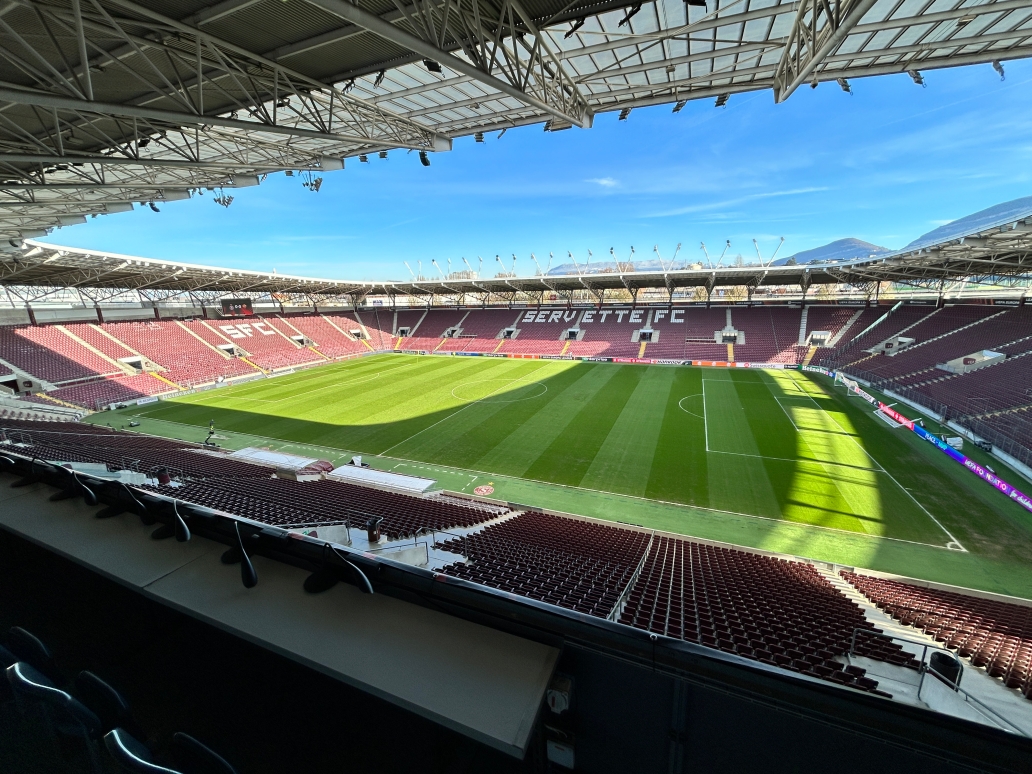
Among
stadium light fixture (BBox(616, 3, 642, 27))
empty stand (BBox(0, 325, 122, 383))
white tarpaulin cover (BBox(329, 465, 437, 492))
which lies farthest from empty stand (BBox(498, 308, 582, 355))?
stadium light fixture (BBox(616, 3, 642, 27))

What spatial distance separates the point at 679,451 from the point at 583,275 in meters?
27.6

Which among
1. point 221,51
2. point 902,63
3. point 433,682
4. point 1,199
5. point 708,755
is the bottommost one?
point 708,755

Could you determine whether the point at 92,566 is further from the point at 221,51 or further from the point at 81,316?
the point at 81,316

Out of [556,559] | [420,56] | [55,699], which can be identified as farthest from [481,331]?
[55,699]

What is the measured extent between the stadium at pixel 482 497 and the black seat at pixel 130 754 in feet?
0.09

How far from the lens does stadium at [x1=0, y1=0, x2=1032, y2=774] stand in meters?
2.52

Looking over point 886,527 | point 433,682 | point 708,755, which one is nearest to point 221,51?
point 433,682

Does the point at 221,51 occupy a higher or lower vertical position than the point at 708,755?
higher

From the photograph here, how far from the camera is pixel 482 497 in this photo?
16.2 meters

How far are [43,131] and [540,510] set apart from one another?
18.2 meters

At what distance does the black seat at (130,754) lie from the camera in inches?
69.5

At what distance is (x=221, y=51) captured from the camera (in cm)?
868

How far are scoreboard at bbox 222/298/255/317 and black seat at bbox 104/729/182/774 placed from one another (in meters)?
50.0

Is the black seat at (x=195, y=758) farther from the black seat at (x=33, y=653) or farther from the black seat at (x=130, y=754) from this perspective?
the black seat at (x=33, y=653)
